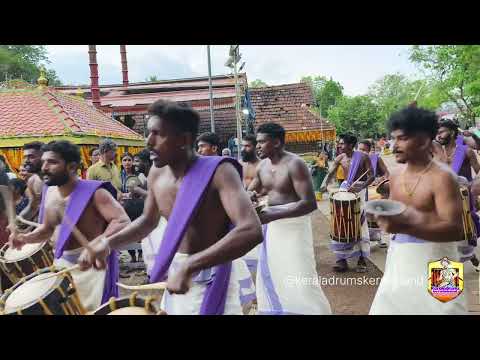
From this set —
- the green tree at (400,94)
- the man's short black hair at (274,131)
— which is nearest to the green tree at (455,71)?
the green tree at (400,94)

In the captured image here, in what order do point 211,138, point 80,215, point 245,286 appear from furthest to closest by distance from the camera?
point 245,286, point 211,138, point 80,215

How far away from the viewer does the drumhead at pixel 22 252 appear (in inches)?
119

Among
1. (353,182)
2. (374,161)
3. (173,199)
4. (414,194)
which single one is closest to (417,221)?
(414,194)

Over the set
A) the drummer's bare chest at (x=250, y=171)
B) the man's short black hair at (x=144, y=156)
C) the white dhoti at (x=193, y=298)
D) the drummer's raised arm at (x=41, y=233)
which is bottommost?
the white dhoti at (x=193, y=298)

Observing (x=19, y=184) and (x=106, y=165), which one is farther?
(x=106, y=165)

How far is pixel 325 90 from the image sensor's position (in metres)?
3.31

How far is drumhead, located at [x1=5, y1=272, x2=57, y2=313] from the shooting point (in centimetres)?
255

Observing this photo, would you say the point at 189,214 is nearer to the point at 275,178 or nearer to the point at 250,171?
the point at 275,178

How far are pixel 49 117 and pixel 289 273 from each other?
214 cm

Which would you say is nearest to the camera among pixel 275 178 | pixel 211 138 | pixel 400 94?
pixel 400 94

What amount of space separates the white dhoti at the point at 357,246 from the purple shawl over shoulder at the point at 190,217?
5.34ft

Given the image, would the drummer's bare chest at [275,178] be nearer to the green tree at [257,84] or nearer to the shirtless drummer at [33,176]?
the green tree at [257,84]

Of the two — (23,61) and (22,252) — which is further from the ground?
(23,61)
